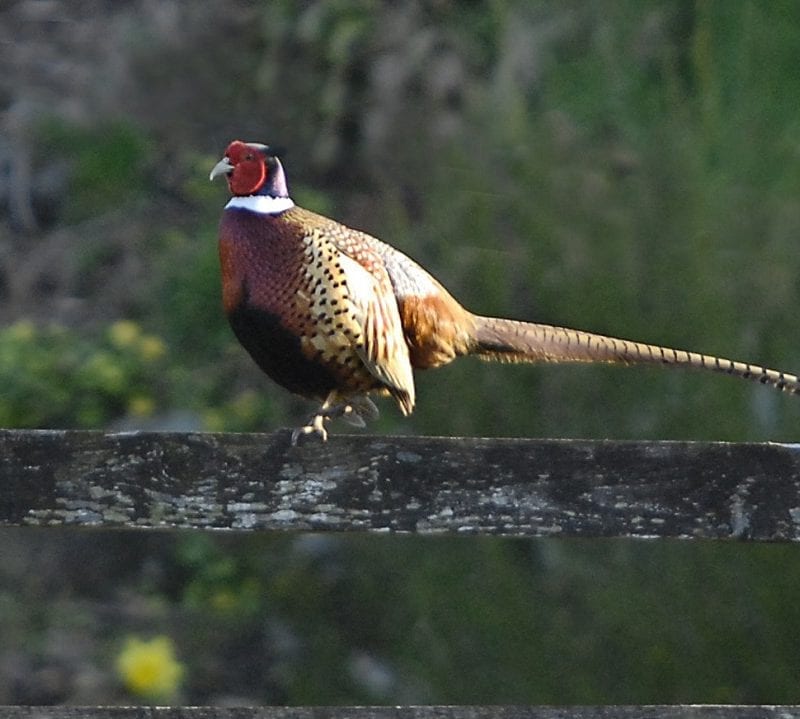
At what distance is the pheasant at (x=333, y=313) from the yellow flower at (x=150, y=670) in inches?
86.5

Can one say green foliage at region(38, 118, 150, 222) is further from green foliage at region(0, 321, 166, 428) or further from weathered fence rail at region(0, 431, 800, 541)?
weathered fence rail at region(0, 431, 800, 541)

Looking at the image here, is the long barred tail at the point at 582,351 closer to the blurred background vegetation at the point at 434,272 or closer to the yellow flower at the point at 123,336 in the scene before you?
the blurred background vegetation at the point at 434,272

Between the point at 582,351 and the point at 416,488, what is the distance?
1071 millimetres

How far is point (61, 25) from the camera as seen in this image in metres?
8.59

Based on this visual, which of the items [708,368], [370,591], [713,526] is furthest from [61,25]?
[713,526]

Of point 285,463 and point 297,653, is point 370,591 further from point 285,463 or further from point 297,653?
point 285,463

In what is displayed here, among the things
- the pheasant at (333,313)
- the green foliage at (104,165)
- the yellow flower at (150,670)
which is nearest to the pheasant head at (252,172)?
the pheasant at (333,313)

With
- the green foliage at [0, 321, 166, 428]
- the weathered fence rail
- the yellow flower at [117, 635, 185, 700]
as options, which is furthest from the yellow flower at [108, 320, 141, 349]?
the weathered fence rail

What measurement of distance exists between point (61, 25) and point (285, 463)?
21.4 feet

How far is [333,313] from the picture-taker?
353 cm

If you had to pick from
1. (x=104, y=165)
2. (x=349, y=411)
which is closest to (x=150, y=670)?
(x=349, y=411)

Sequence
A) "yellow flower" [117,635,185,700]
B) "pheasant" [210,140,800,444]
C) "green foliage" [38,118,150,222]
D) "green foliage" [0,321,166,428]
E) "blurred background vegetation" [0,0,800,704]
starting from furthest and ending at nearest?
"green foliage" [38,118,150,222] < "green foliage" [0,321,166,428] < "yellow flower" [117,635,185,700] < "blurred background vegetation" [0,0,800,704] < "pheasant" [210,140,800,444]

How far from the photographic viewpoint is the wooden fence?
7.95 feet

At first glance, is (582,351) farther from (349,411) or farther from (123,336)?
(123,336)
